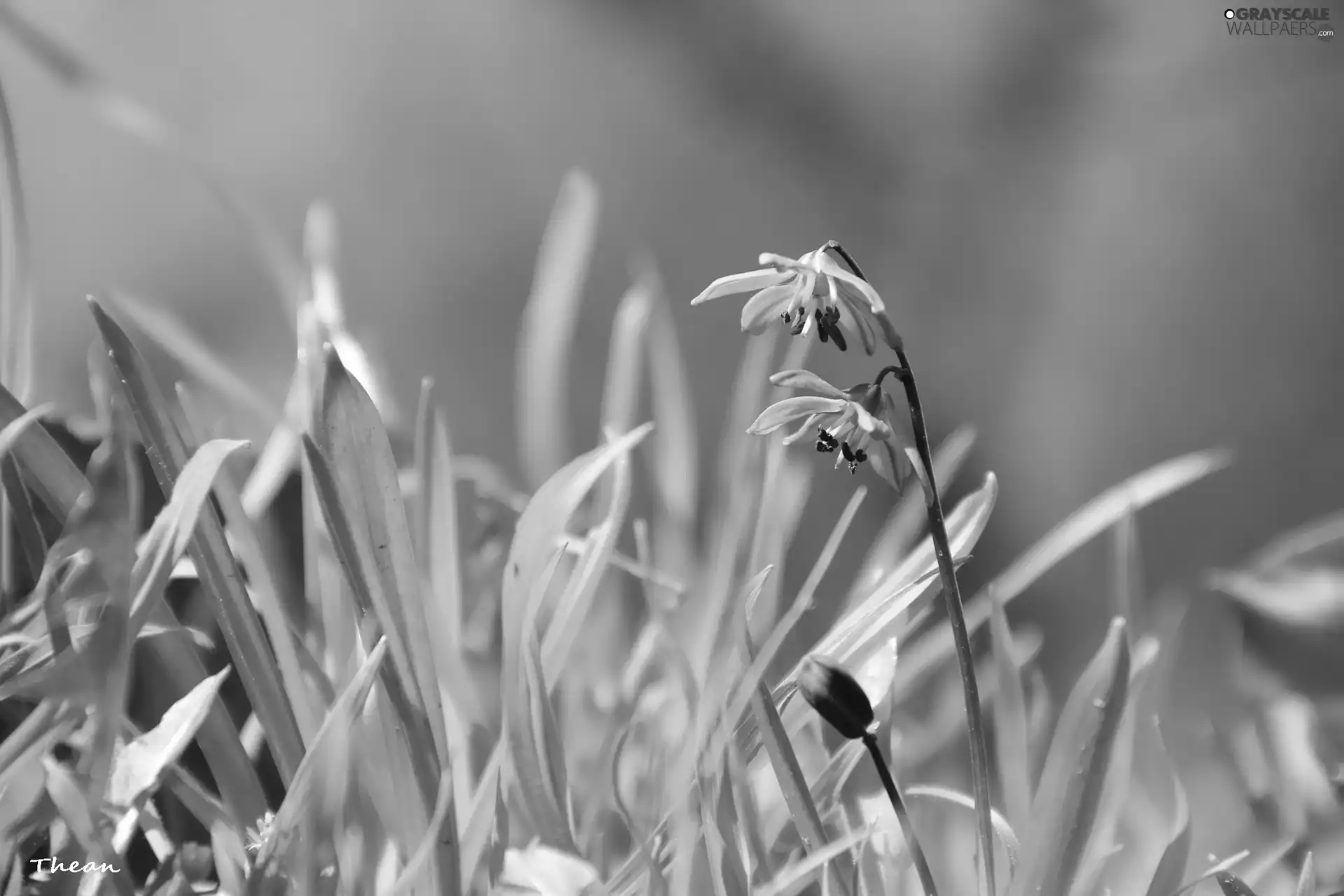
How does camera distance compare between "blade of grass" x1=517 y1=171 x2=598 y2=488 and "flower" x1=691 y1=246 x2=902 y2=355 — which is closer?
"flower" x1=691 y1=246 x2=902 y2=355

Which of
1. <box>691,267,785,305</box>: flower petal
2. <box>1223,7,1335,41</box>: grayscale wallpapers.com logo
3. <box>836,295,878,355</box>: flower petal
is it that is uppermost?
<box>1223,7,1335,41</box>: grayscale wallpapers.com logo

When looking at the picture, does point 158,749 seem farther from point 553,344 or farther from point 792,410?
point 553,344

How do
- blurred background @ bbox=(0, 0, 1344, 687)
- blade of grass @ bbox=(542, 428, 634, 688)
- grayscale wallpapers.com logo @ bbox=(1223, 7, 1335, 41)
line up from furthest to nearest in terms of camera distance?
blurred background @ bbox=(0, 0, 1344, 687) → grayscale wallpapers.com logo @ bbox=(1223, 7, 1335, 41) → blade of grass @ bbox=(542, 428, 634, 688)

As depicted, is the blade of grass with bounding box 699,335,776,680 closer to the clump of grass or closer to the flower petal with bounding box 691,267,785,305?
the clump of grass

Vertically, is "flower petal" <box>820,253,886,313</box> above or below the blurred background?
below

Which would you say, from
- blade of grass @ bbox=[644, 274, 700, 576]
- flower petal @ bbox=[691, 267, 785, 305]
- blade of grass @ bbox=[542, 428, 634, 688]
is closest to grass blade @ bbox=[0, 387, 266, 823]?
blade of grass @ bbox=[542, 428, 634, 688]

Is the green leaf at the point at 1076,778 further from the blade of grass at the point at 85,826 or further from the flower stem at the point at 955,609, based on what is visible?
the blade of grass at the point at 85,826

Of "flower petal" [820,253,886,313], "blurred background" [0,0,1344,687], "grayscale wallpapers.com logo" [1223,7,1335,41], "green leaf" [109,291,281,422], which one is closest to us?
"flower petal" [820,253,886,313]

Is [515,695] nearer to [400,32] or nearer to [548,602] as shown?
[548,602]
